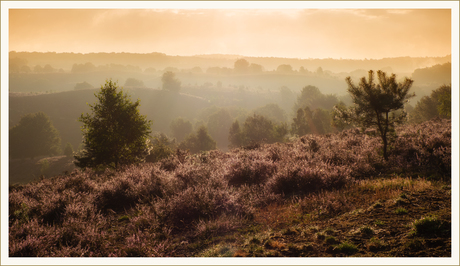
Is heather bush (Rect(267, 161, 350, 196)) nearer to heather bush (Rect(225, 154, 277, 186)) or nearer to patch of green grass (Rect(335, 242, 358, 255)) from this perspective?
heather bush (Rect(225, 154, 277, 186))

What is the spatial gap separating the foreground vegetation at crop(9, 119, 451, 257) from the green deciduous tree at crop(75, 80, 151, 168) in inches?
279

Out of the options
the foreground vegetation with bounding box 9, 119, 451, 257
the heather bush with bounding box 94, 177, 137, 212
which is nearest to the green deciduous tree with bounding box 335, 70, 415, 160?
the foreground vegetation with bounding box 9, 119, 451, 257

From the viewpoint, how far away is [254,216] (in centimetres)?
605

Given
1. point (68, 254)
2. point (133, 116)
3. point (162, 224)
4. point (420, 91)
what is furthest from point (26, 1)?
point (420, 91)

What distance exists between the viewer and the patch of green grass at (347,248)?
4.00 meters

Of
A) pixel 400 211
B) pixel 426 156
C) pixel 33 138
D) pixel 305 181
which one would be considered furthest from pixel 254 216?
pixel 33 138

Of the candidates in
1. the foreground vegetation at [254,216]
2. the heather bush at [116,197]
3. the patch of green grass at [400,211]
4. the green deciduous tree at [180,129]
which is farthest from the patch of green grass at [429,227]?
the green deciduous tree at [180,129]

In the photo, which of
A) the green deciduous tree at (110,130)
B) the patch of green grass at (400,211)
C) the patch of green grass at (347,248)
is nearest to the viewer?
the patch of green grass at (347,248)

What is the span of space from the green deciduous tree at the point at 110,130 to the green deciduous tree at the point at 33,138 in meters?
64.2

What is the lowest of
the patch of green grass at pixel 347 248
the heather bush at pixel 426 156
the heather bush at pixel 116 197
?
the heather bush at pixel 116 197

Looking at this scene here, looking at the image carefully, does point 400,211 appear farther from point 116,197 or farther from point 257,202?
point 116,197

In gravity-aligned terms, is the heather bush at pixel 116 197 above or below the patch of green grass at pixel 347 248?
below

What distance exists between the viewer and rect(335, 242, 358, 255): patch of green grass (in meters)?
4.00

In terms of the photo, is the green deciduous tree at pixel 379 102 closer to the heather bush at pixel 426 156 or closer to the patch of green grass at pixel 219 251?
the heather bush at pixel 426 156
